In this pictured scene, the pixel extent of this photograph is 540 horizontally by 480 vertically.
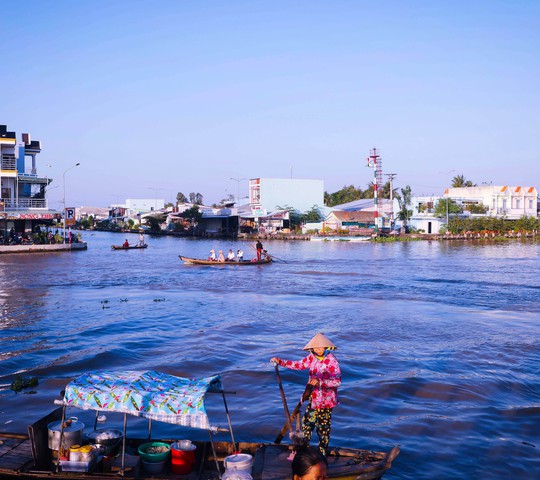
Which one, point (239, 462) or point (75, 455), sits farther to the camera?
point (75, 455)

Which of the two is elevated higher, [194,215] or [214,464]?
[194,215]

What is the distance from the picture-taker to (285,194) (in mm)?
79438

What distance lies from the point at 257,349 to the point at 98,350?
12.6 ft

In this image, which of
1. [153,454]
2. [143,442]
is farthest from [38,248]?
[153,454]

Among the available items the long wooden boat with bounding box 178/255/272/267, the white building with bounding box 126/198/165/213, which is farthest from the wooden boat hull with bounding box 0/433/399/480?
the white building with bounding box 126/198/165/213

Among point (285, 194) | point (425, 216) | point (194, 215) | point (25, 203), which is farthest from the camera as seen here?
point (194, 215)

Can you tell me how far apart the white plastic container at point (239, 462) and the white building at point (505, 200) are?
7130cm

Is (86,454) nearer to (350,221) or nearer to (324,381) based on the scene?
(324,381)

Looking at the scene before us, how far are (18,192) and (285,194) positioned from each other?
126 feet

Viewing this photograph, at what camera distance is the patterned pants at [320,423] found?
6926 millimetres

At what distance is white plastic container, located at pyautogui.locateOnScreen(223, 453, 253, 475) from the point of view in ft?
20.1

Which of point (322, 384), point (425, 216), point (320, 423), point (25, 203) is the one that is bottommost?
point (320, 423)

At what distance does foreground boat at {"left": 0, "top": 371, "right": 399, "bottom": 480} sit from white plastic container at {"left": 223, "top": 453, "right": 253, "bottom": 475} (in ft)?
0.22

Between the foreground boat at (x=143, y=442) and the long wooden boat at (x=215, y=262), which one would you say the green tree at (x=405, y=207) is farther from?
the foreground boat at (x=143, y=442)
